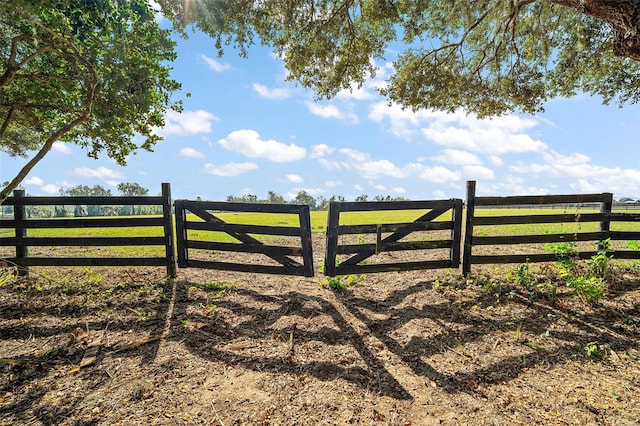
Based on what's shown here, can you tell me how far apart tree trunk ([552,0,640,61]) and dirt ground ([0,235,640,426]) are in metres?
3.83

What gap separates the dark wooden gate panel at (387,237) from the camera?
222 inches

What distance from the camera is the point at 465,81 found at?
10.1 meters

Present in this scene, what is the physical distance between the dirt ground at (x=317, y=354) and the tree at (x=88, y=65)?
348 cm

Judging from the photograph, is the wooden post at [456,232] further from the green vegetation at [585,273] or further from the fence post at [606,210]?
the fence post at [606,210]

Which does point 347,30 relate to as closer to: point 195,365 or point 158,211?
point 158,211

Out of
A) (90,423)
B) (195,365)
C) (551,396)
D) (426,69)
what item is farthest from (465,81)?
(90,423)

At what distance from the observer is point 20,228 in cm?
611

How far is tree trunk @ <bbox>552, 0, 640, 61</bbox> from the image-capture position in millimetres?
3986

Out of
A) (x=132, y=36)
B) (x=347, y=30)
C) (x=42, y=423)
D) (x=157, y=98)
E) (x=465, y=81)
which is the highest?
(x=347, y=30)

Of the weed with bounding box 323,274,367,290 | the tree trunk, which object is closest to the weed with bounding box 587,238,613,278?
the tree trunk

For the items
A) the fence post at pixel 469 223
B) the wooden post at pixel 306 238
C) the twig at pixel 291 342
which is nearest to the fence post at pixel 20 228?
the wooden post at pixel 306 238

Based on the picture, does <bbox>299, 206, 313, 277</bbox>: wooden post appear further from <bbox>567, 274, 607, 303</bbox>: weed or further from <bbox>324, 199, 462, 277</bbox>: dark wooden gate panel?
<bbox>567, 274, 607, 303</bbox>: weed

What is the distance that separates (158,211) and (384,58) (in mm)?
7412

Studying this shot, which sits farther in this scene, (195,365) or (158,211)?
(158,211)
